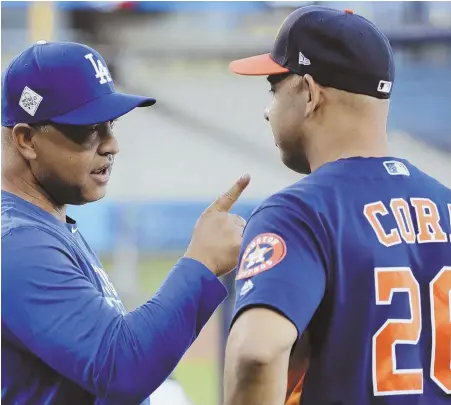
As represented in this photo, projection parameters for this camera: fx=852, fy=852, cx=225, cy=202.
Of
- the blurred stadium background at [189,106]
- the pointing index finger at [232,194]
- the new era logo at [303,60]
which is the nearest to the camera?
the new era logo at [303,60]

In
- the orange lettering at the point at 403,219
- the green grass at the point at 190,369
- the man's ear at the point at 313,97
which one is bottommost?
the green grass at the point at 190,369

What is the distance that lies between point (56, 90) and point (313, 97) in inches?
26.1

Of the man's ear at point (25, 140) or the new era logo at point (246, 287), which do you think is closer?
the new era logo at point (246, 287)

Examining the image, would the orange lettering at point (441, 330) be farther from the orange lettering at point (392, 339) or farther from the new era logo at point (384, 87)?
the new era logo at point (384, 87)

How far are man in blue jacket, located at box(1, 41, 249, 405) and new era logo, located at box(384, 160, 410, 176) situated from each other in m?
0.38

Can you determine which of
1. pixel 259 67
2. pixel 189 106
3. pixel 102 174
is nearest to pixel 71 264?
pixel 102 174

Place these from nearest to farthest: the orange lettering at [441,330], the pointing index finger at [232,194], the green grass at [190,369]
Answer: the orange lettering at [441,330], the pointing index finger at [232,194], the green grass at [190,369]

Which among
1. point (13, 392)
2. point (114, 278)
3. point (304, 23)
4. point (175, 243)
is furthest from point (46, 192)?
point (175, 243)

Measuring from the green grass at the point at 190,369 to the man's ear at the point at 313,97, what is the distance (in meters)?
5.36

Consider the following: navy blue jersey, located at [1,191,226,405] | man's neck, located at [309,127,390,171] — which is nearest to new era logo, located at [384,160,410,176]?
man's neck, located at [309,127,390,171]

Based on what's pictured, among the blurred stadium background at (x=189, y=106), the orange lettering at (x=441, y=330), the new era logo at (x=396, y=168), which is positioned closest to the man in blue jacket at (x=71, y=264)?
the new era logo at (x=396, y=168)

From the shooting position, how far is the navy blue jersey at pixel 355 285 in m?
1.77

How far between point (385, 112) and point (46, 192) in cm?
90

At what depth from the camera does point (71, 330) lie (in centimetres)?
196
